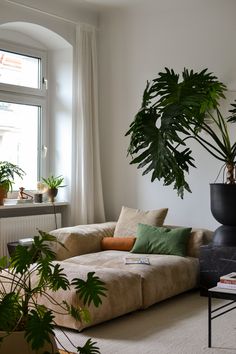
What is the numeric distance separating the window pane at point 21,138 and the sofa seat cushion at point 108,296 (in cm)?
211

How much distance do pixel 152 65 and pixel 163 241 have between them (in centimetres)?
214

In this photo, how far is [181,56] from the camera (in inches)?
248

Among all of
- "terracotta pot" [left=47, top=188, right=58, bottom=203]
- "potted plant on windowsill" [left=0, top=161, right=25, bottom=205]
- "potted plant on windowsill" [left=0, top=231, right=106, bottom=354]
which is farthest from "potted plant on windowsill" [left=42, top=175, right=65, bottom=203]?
"potted plant on windowsill" [left=0, top=231, right=106, bottom=354]

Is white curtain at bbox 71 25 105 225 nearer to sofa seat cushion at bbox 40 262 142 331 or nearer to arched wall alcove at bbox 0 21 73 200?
arched wall alcove at bbox 0 21 73 200

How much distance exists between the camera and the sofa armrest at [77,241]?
5.59 m

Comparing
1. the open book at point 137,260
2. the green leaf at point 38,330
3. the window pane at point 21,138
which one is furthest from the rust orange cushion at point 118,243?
the green leaf at point 38,330

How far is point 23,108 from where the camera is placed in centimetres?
664

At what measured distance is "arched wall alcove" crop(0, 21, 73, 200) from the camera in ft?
22.0

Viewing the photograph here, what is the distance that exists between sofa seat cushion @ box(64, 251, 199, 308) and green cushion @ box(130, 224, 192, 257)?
98 millimetres

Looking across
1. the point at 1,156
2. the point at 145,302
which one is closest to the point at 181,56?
the point at 1,156

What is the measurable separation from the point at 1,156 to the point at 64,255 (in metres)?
1.49

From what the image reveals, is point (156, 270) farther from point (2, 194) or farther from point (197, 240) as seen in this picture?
point (2, 194)

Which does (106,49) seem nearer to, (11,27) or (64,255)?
(11,27)

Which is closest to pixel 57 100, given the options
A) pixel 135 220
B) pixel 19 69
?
pixel 19 69
